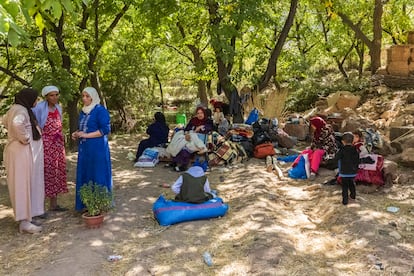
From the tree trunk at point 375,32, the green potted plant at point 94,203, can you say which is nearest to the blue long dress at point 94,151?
the green potted plant at point 94,203

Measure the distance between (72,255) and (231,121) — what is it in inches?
274

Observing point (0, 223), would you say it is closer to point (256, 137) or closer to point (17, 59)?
point (256, 137)

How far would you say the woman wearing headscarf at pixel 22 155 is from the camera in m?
4.39

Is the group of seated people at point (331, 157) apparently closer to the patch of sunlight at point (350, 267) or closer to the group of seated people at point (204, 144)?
the group of seated people at point (204, 144)

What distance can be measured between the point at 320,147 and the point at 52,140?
14.6 ft

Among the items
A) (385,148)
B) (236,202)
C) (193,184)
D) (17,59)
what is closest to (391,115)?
(385,148)

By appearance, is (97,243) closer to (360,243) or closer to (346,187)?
(360,243)

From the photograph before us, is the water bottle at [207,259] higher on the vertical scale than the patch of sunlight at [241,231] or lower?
lower

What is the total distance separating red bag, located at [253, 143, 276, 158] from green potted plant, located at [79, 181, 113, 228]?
4360mm

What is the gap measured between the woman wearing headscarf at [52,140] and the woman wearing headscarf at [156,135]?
332cm

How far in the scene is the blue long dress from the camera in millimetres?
4977

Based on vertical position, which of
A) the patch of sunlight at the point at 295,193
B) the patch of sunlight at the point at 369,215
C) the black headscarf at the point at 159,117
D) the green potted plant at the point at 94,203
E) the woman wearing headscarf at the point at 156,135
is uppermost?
the black headscarf at the point at 159,117

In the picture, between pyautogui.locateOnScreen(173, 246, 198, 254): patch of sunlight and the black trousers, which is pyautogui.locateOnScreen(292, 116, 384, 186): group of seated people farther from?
pyautogui.locateOnScreen(173, 246, 198, 254): patch of sunlight

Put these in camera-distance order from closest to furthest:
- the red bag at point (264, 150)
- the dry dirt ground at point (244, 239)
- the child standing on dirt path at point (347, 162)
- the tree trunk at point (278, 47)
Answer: the dry dirt ground at point (244, 239) → the child standing on dirt path at point (347, 162) → the red bag at point (264, 150) → the tree trunk at point (278, 47)
